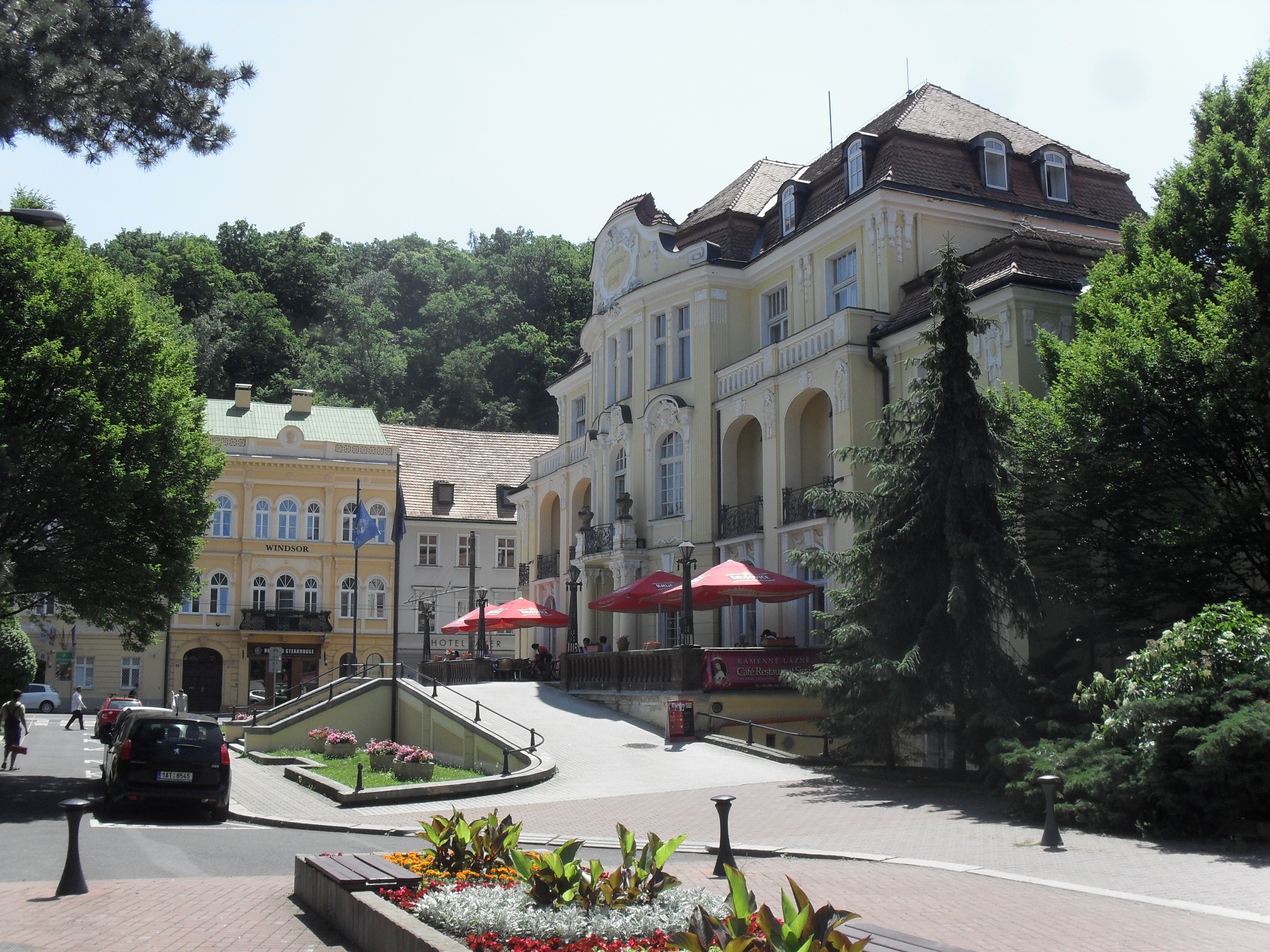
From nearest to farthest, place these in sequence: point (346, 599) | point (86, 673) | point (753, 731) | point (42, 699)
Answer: point (753, 731) < point (42, 699) < point (86, 673) < point (346, 599)

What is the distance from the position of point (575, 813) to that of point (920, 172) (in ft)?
64.8

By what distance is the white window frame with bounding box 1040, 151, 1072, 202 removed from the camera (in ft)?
103

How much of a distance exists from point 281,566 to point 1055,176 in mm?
38503

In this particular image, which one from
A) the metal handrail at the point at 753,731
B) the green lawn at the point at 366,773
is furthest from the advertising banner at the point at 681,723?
the green lawn at the point at 366,773

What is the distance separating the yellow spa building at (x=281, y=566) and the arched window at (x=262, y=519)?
45mm

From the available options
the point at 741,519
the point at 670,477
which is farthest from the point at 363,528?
the point at 741,519

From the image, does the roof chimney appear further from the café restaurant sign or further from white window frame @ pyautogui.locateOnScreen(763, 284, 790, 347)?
the café restaurant sign

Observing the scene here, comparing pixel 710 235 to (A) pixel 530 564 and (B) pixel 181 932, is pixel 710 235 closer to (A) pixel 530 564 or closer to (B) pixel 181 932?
(A) pixel 530 564

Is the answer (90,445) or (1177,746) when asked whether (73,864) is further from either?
(90,445)

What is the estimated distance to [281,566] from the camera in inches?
2169

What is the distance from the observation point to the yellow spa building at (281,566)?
5344 centimetres

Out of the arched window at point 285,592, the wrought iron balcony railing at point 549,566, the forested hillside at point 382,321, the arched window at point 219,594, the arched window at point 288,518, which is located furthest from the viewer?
the forested hillside at point 382,321

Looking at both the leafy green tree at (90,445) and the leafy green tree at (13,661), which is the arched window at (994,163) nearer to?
the leafy green tree at (90,445)

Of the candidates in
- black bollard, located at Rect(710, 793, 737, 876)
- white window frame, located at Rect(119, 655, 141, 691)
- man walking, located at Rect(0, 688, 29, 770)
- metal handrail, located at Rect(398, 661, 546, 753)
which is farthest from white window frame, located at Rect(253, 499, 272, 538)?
black bollard, located at Rect(710, 793, 737, 876)
